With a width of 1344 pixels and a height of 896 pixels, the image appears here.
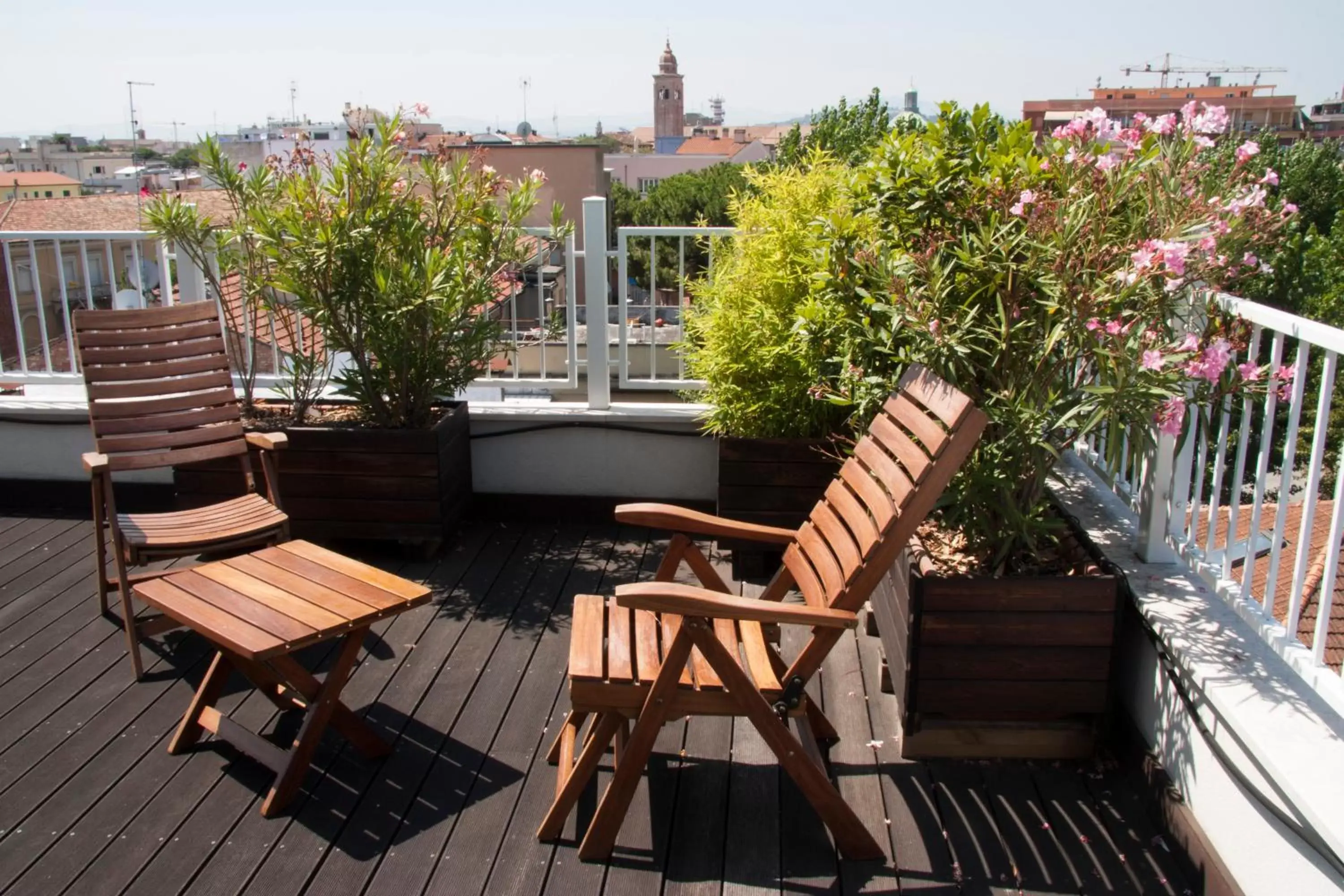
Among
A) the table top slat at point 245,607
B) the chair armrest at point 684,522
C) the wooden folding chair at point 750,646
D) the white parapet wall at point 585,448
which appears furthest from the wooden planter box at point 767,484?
the table top slat at point 245,607

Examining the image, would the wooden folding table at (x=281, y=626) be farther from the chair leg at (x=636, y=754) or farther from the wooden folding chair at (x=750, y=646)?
the chair leg at (x=636, y=754)

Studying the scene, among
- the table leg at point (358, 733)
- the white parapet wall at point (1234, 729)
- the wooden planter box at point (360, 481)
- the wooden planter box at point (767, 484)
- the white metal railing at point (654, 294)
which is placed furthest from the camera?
the white metal railing at point (654, 294)

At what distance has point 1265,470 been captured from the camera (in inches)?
92.7

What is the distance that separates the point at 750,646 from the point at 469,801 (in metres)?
0.80

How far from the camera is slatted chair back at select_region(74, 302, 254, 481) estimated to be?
3604 millimetres

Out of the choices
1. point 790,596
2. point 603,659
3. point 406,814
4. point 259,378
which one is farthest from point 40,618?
point 790,596

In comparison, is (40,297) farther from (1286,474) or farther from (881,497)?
(1286,474)

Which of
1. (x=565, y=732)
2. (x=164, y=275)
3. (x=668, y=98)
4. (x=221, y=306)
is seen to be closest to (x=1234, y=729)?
(x=565, y=732)

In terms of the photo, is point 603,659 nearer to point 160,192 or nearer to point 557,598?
point 557,598

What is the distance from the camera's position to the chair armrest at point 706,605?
2137 mm

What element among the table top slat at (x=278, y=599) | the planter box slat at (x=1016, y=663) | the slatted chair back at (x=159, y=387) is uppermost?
the slatted chair back at (x=159, y=387)

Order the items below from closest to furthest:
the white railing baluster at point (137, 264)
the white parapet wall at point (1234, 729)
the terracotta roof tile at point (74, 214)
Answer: the white parapet wall at point (1234, 729) → the white railing baluster at point (137, 264) → the terracotta roof tile at point (74, 214)

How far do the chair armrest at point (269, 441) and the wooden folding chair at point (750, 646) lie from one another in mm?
1448

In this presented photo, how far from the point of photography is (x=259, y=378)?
4785 millimetres
